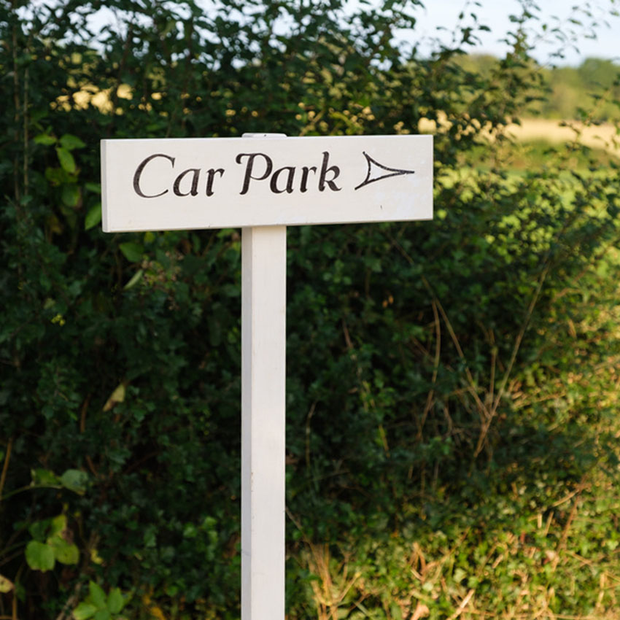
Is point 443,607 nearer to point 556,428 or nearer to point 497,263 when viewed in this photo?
point 556,428

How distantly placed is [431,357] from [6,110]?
5.29 ft

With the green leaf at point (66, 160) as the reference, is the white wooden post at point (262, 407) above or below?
below

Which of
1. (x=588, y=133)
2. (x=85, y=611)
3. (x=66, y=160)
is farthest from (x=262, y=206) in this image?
(x=588, y=133)

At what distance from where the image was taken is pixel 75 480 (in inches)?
101

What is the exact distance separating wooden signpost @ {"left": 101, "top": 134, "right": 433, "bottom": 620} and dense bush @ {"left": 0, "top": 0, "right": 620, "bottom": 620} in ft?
2.58

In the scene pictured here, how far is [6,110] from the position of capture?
248cm

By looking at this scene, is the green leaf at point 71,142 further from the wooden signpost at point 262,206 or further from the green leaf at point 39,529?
the green leaf at point 39,529

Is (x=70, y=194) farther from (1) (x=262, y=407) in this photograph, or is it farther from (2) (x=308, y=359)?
(1) (x=262, y=407)

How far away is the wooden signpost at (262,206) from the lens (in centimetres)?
165

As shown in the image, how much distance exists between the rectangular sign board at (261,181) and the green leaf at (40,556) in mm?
1303

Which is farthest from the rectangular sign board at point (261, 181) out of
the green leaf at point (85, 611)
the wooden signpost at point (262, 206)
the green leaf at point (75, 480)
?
the green leaf at point (85, 611)

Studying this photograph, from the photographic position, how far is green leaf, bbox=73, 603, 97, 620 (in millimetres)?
2449

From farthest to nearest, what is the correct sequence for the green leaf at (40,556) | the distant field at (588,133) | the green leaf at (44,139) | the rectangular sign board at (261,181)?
the distant field at (588,133), the green leaf at (40,556), the green leaf at (44,139), the rectangular sign board at (261,181)

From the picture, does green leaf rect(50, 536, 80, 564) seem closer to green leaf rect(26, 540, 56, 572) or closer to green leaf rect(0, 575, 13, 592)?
green leaf rect(26, 540, 56, 572)
